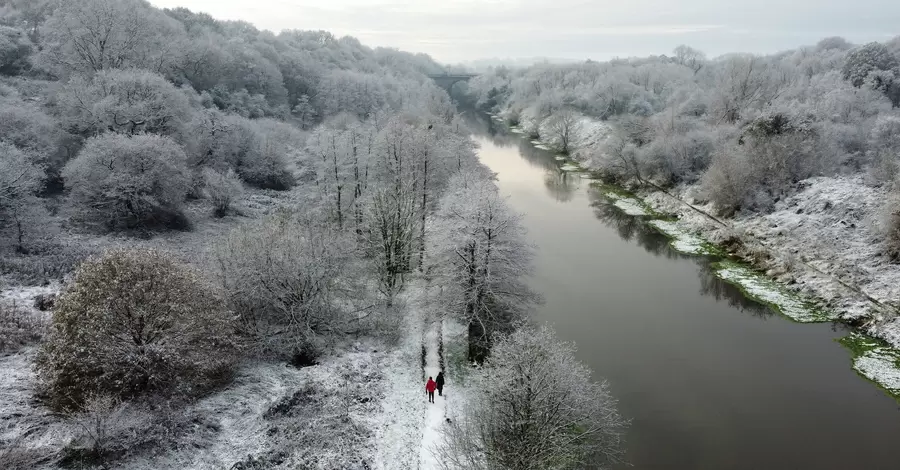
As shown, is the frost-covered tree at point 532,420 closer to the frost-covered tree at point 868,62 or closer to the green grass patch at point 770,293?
the green grass patch at point 770,293

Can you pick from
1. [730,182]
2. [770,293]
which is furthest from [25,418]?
[730,182]

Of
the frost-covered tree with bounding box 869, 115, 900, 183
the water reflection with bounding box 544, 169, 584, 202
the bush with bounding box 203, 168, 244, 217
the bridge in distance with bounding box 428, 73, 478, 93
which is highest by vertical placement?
the bridge in distance with bounding box 428, 73, 478, 93

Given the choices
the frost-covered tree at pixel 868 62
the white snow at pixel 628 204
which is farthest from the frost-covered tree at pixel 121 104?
the frost-covered tree at pixel 868 62

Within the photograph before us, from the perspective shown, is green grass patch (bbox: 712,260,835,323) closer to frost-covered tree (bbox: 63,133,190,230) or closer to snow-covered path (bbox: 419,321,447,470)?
snow-covered path (bbox: 419,321,447,470)

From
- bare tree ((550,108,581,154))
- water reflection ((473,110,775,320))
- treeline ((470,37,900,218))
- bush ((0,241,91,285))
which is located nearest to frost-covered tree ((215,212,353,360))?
bush ((0,241,91,285))

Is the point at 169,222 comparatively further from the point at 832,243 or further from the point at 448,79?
the point at 448,79
